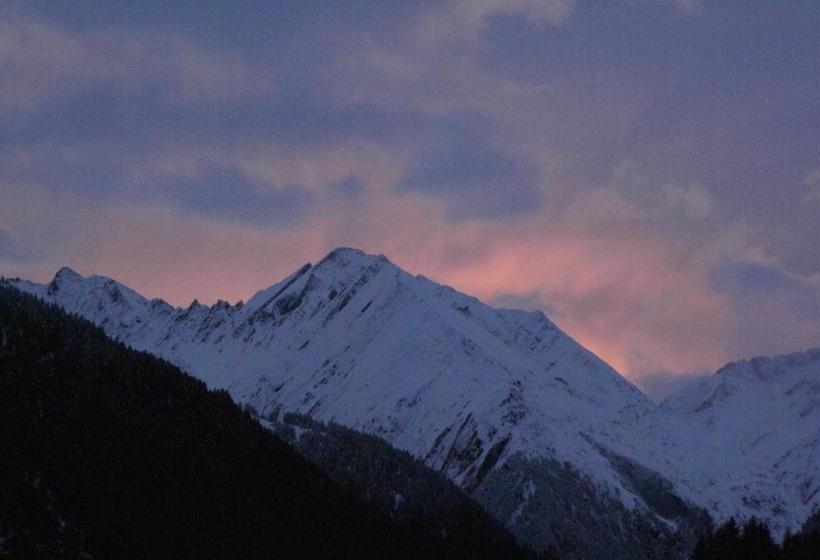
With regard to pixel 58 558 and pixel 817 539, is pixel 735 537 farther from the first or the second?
pixel 58 558

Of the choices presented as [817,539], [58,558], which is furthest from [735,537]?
[58,558]

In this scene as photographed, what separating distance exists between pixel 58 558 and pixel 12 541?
7571 mm

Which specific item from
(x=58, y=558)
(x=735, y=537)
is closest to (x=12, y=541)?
(x=58, y=558)

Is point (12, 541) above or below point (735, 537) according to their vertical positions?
below

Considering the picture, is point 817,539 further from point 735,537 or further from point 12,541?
point 12,541

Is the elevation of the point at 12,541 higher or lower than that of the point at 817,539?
lower

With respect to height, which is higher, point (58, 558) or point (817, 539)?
point (817, 539)

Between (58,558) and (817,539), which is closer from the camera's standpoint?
(817,539)

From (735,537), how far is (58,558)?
9603 centimetres

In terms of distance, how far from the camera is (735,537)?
187125 mm

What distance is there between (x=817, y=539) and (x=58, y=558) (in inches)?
4204

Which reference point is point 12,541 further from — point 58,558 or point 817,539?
point 817,539

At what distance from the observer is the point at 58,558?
19838cm

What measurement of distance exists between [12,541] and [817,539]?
111666mm
